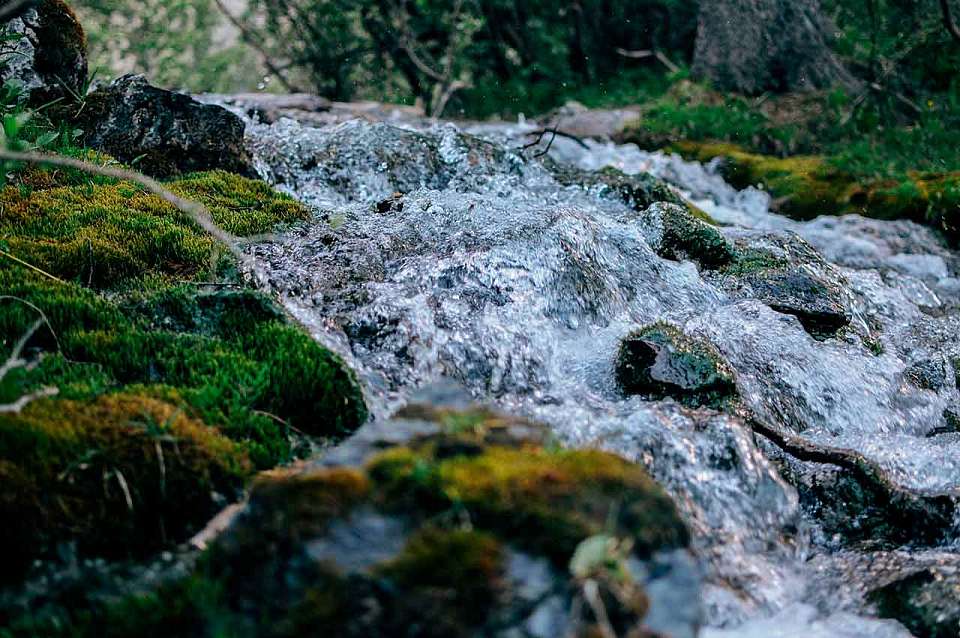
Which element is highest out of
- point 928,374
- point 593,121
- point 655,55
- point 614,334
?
point 655,55

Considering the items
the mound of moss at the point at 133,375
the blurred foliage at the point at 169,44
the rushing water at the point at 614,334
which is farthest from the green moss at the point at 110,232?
the blurred foliage at the point at 169,44

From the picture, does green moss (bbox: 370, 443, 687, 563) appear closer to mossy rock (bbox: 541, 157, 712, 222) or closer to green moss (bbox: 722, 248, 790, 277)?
green moss (bbox: 722, 248, 790, 277)

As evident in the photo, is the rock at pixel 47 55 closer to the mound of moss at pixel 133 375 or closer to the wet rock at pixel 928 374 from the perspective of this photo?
the mound of moss at pixel 133 375

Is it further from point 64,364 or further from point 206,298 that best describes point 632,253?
point 64,364

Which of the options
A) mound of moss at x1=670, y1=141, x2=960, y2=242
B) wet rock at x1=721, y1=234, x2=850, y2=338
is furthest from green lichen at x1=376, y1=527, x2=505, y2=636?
mound of moss at x1=670, y1=141, x2=960, y2=242

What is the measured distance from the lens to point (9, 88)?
22.0 feet

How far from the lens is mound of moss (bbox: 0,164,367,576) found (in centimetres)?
310

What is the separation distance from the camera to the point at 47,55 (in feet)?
24.8

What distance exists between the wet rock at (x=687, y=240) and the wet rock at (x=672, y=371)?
6.95 ft

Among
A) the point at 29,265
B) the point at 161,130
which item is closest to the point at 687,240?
the point at 161,130

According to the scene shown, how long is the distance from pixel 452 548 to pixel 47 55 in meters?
7.24

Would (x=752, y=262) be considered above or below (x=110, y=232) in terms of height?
below

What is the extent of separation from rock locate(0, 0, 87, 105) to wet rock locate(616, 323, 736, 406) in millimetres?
5844

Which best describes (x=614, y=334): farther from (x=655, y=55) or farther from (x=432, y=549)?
(x=655, y=55)
